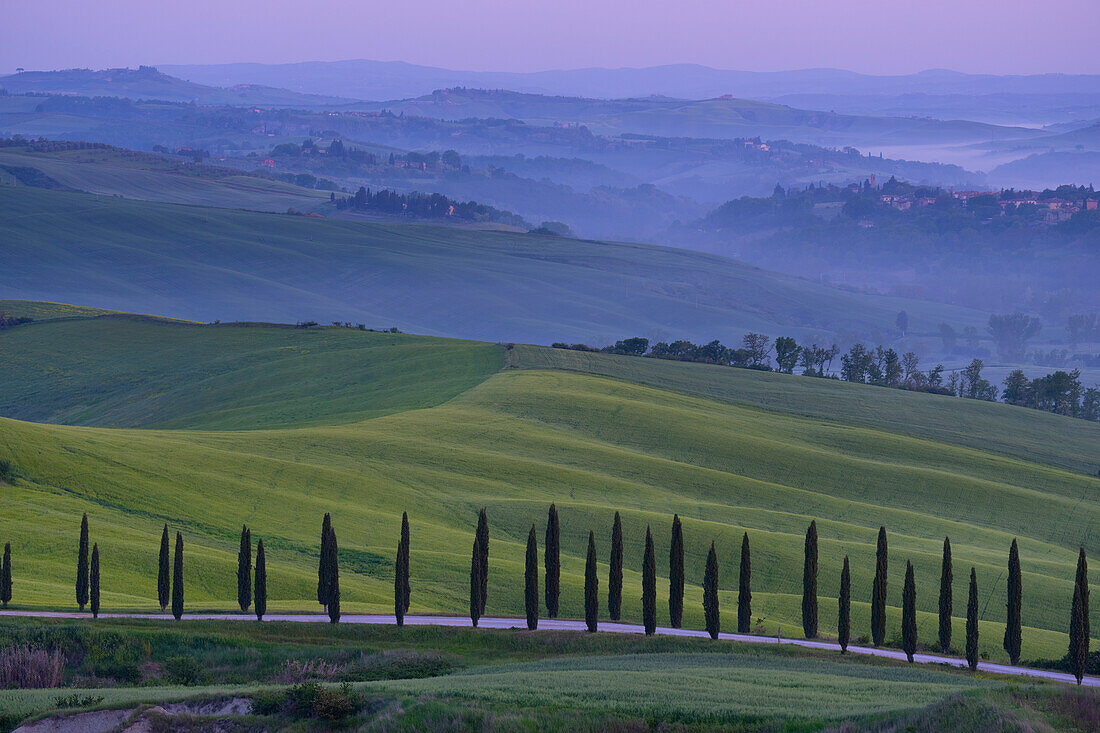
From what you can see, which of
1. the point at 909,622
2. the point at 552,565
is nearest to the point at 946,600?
the point at 909,622

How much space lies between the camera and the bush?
38.7 m

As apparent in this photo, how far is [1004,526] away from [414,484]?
48.5 m

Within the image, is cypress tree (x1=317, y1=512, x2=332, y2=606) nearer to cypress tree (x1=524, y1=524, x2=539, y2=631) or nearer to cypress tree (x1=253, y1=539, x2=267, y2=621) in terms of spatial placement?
cypress tree (x1=253, y1=539, x2=267, y2=621)

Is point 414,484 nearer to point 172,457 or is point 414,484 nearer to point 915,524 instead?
point 172,457

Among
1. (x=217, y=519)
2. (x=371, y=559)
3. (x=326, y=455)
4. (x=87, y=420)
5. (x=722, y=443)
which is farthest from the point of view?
(x=87, y=420)

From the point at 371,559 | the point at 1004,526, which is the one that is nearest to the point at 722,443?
the point at 1004,526

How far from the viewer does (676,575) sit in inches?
1983

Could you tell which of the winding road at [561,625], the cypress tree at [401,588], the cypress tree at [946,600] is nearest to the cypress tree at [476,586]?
the winding road at [561,625]

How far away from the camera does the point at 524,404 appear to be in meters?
107

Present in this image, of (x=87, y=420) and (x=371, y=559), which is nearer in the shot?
(x=371, y=559)

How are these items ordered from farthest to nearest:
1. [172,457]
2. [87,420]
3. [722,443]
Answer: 1. [87,420]
2. [722,443]
3. [172,457]

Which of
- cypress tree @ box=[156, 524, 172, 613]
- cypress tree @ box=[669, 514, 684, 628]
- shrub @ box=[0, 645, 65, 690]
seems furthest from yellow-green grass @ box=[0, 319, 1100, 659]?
shrub @ box=[0, 645, 65, 690]

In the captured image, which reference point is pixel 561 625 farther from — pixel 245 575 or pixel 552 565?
pixel 245 575

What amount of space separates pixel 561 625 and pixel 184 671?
18.9 metres
